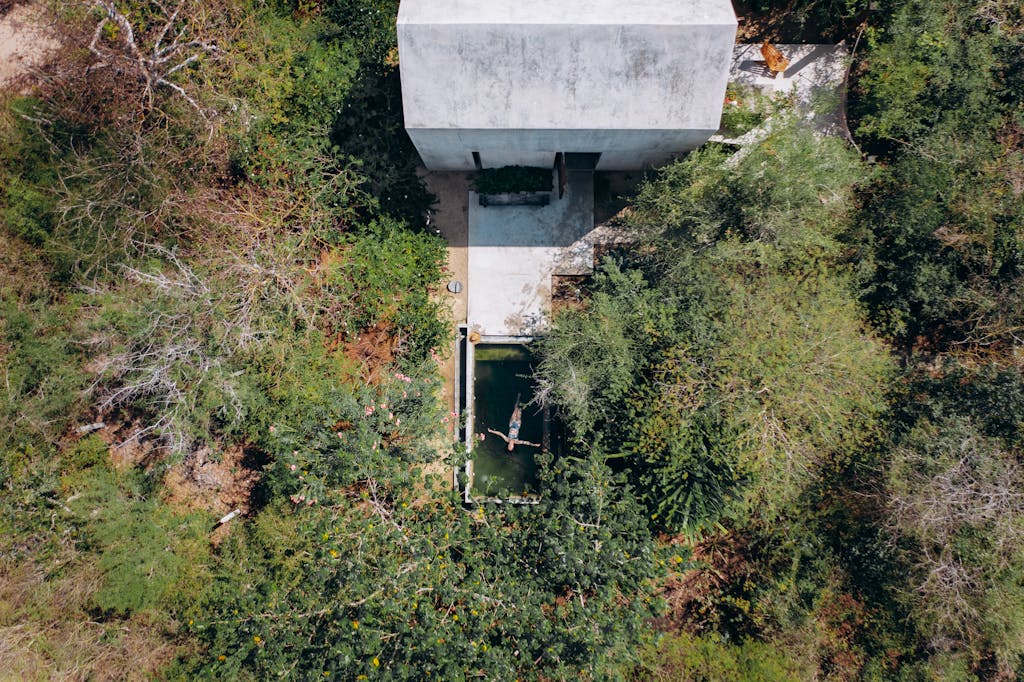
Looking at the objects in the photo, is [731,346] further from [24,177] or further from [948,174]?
[24,177]

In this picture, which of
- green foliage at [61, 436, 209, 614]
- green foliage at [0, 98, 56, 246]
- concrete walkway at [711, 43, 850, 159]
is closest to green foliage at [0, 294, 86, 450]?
green foliage at [61, 436, 209, 614]

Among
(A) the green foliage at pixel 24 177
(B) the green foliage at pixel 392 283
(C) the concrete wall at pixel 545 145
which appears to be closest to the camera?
(C) the concrete wall at pixel 545 145

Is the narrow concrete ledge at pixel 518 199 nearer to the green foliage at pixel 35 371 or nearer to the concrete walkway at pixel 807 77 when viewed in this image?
the concrete walkway at pixel 807 77

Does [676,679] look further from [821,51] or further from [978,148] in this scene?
[821,51]

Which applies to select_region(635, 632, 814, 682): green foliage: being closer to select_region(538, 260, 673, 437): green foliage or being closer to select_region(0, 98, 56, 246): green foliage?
select_region(538, 260, 673, 437): green foliage

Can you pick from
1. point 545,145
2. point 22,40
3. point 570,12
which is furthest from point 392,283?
point 22,40

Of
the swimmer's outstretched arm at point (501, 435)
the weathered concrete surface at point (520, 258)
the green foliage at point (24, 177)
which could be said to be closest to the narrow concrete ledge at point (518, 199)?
the weathered concrete surface at point (520, 258)
